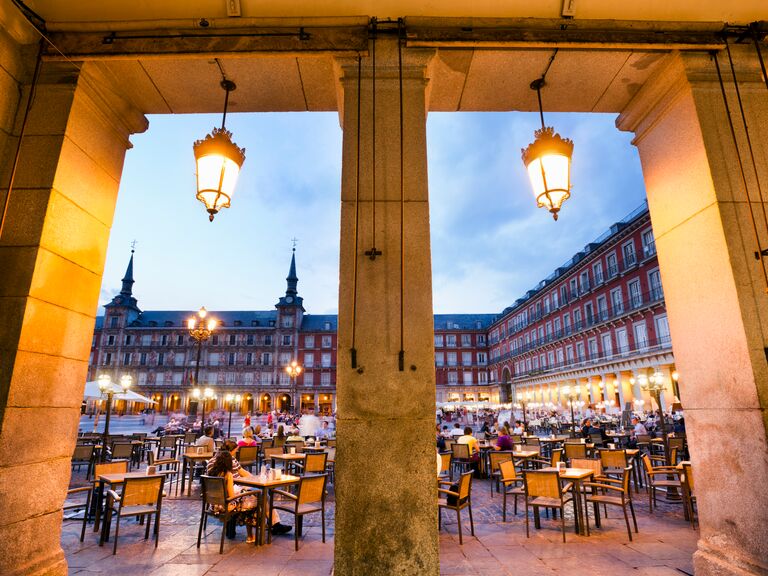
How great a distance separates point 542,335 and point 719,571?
33876 millimetres

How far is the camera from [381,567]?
2.41 metres

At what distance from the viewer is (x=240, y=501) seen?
494cm

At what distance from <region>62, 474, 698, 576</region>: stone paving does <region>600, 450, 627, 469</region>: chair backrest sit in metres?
1.23

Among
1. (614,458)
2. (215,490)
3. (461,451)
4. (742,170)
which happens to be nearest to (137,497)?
(215,490)

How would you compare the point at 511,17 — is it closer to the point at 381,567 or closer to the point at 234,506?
the point at 381,567

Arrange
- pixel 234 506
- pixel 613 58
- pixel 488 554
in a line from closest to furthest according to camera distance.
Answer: pixel 613 58 → pixel 488 554 → pixel 234 506

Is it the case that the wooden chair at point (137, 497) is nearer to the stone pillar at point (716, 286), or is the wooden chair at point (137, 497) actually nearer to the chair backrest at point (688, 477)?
the stone pillar at point (716, 286)

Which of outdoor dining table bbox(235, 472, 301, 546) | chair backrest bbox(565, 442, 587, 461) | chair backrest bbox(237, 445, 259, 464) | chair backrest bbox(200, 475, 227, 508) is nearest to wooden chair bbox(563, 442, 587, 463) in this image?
chair backrest bbox(565, 442, 587, 461)

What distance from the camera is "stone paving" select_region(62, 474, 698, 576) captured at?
12.8 feet

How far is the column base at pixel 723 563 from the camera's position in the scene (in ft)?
8.48

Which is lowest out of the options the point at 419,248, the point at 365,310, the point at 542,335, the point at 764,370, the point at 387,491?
the point at 387,491

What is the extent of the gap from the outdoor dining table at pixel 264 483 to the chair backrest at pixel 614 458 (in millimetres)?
5194

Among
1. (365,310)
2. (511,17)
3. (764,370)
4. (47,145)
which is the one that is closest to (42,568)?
(365,310)

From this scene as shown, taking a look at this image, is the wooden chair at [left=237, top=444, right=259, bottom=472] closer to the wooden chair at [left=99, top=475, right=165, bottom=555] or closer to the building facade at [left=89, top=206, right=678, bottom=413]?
the wooden chair at [left=99, top=475, right=165, bottom=555]
